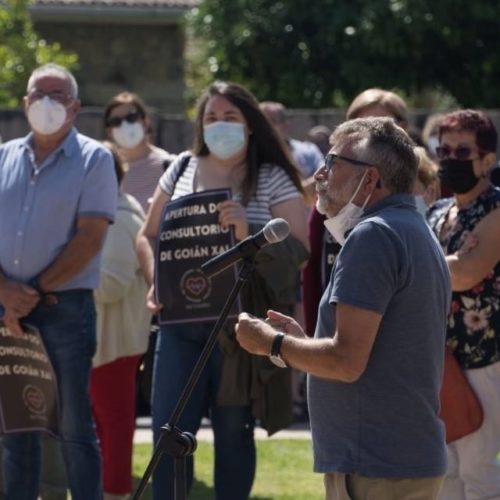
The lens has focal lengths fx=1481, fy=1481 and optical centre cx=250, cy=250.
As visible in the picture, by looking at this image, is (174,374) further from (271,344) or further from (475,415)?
(271,344)

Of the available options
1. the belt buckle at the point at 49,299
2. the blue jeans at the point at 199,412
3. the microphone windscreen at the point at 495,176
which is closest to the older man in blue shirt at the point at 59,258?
the belt buckle at the point at 49,299

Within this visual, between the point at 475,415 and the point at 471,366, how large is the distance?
0.20 m

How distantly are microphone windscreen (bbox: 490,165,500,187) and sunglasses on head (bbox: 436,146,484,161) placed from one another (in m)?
0.21

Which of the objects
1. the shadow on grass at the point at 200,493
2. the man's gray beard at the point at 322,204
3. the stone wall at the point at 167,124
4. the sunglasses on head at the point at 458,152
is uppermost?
the stone wall at the point at 167,124

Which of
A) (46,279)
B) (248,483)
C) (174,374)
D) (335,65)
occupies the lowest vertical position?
(248,483)

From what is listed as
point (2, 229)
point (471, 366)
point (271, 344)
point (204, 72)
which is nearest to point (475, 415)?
point (471, 366)

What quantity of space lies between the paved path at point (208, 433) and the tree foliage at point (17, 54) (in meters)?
8.01

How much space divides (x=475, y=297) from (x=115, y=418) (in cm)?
236

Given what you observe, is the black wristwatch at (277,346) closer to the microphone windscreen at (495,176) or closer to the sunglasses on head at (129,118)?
the microphone windscreen at (495,176)

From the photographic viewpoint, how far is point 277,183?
651 centimetres

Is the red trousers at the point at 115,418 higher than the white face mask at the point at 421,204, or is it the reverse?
the white face mask at the point at 421,204

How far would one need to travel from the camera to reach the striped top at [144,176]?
860 cm

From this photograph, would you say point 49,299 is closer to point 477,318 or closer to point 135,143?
point 477,318

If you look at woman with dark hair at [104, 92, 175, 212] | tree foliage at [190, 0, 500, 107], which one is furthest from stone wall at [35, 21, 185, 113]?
woman with dark hair at [104, 92, 175, 212]
